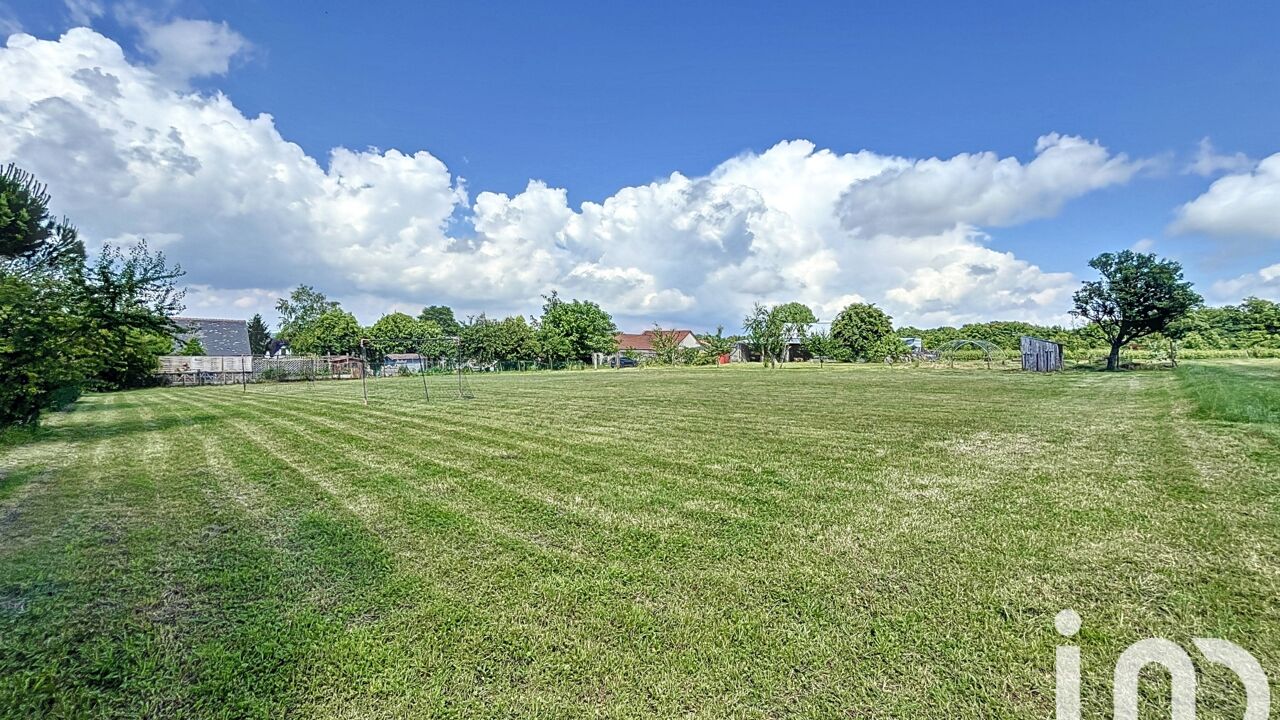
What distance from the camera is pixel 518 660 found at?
2369mm

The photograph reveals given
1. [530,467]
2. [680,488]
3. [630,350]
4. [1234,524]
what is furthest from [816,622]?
[630,350]

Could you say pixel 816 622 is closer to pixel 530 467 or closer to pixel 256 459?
pixel 530 467

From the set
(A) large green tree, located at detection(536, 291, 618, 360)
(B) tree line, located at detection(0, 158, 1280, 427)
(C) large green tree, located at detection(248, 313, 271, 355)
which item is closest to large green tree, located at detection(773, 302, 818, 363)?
(B) tree line, located at detection(0, 158, 1280, 427)

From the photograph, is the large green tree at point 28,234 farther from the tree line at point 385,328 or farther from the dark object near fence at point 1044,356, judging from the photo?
the dark object near fence at point 1044,356

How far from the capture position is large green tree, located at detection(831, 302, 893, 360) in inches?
2261

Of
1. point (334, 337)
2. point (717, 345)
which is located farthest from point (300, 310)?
point (717, 345)

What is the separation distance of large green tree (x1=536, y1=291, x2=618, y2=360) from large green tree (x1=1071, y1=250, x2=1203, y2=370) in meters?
44.5

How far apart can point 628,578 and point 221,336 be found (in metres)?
53.6

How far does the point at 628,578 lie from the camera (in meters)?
3.20

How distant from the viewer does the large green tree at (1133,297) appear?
27406 millimetres

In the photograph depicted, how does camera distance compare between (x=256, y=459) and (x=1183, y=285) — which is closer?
(x=256, y=459)

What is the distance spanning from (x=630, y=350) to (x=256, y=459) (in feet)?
211

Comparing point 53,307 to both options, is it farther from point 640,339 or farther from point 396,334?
point 640,339

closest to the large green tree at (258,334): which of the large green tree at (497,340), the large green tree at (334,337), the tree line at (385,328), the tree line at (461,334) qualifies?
the tree line at (385,328)
